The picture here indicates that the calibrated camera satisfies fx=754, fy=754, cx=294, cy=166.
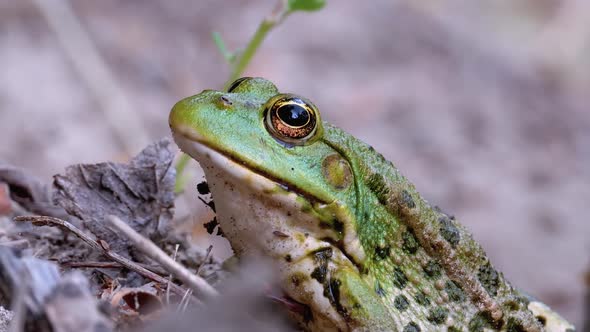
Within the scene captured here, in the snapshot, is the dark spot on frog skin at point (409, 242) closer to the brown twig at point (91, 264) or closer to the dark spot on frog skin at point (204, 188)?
the dark spot on frog skin at point (204, 188)

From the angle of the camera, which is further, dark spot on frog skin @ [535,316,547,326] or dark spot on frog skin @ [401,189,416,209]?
dark spot on frog skin @ [535,316,547,326]

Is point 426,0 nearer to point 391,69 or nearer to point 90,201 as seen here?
point 391,69

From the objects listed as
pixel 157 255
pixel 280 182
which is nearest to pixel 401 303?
pixel 280 182

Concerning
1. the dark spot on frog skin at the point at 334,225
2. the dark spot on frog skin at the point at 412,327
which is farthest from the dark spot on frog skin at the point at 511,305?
the dark spot on frog skin at the point at 334,225

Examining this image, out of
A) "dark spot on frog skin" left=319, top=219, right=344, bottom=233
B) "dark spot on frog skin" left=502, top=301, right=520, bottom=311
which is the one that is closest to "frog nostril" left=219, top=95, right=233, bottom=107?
"dark spot on frog skin" left=319, top=219, right=344, bottom=233

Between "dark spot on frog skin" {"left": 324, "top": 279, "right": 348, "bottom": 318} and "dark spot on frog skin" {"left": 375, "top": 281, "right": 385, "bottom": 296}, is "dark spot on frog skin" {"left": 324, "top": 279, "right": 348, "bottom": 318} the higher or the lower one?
the lower one

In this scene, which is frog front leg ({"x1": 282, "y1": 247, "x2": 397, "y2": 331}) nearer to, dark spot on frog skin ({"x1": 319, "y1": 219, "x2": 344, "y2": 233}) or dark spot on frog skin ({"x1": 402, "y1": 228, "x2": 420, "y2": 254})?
dark spot on frog skin ({"x1": 319, "y1": 219, "x2": 344, "y2": 233})

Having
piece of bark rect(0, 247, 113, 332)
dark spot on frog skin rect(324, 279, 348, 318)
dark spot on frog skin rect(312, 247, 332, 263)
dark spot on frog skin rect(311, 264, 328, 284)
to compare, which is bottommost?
piece of bark rect(0, 247, 113, 332)

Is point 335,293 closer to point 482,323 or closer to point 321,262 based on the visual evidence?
point 321,262
